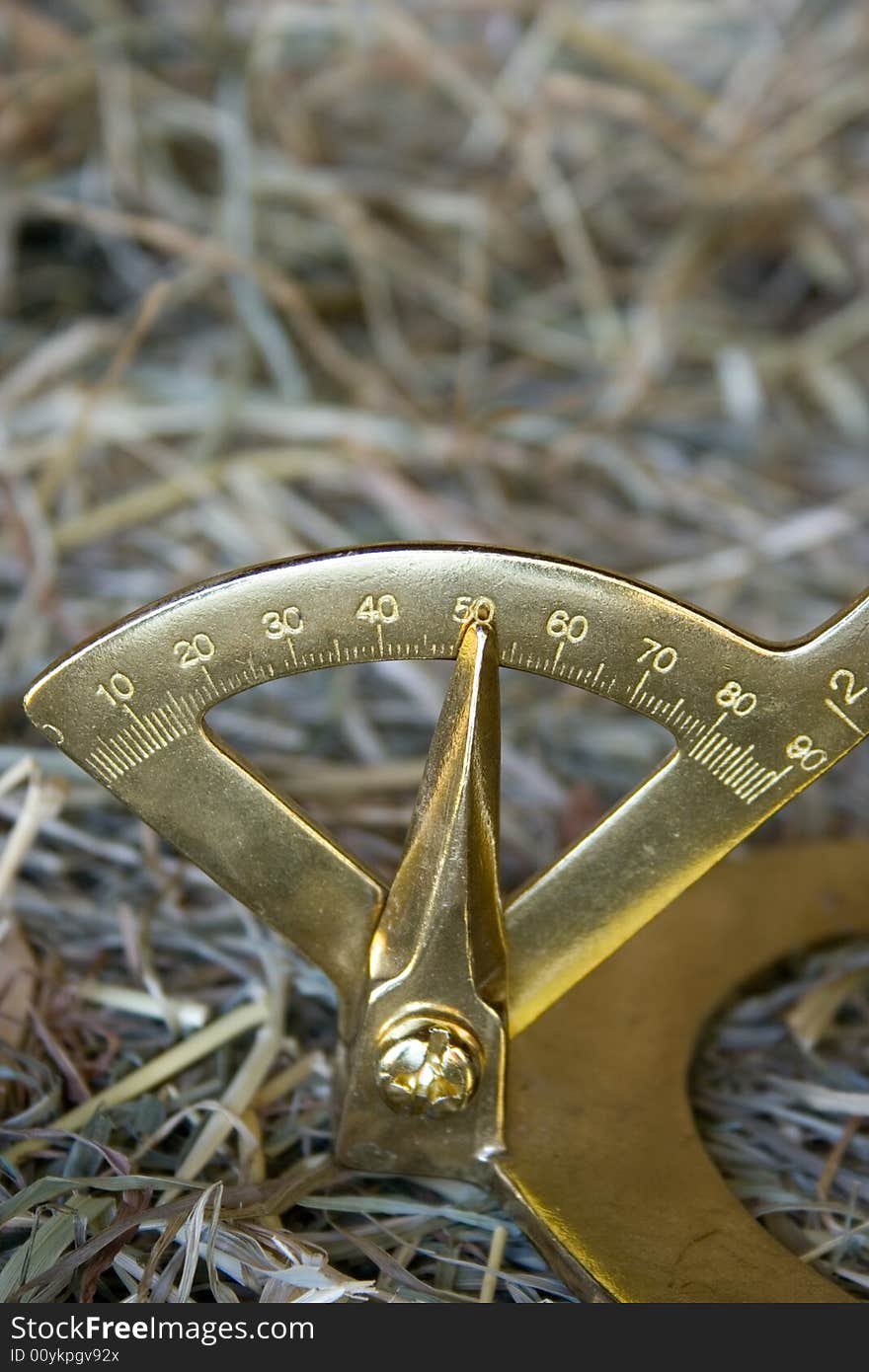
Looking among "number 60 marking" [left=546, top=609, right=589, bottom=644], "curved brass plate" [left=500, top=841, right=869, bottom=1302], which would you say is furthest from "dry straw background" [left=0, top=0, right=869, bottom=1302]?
"number 60 marking" [left=546, top=609, right=589, bottom=644]

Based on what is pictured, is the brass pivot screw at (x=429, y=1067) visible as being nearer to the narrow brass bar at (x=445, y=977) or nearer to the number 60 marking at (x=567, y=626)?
the narrow brass bar at (x=445, y=977)

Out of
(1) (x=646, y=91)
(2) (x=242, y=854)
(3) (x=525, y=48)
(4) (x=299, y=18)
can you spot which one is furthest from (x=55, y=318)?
(2) (x=242, y=854)

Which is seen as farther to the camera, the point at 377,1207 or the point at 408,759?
the point at 408,759

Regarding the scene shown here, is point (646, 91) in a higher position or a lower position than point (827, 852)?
higher

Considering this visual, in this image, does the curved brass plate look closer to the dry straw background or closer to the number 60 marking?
the dry straw background
